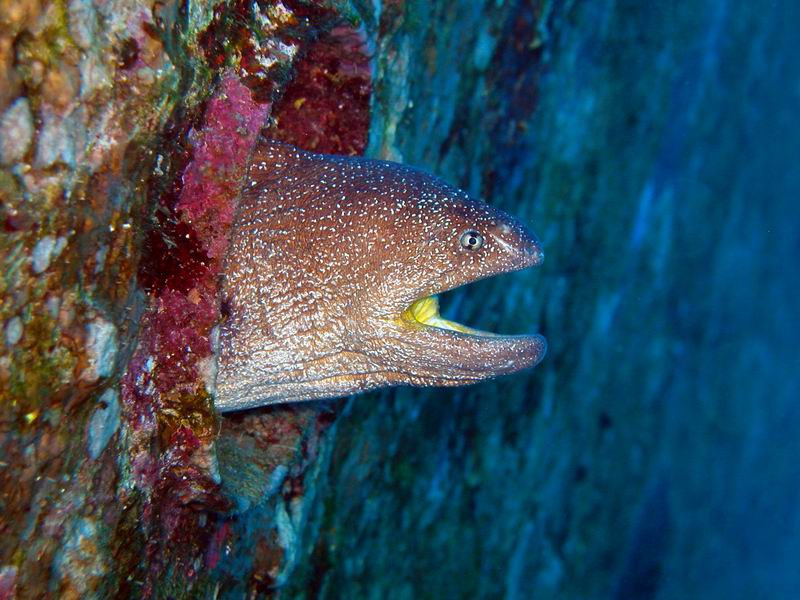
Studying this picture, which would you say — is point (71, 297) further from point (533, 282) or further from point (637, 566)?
point (637, 566)

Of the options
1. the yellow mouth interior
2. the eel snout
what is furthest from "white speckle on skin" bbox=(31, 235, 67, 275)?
the yellow mouth interior

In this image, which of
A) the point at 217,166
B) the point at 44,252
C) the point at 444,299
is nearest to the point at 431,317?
the point at 217,166

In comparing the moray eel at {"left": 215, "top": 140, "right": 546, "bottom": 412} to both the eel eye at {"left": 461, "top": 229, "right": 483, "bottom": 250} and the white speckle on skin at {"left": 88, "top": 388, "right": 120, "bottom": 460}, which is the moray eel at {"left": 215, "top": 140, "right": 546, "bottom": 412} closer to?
the eel eye at {"left": 461, "top": 229, "right": 483, "bottom": 250}

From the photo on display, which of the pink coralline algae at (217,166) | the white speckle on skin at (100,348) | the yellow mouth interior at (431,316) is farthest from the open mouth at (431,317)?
the white speckle on skin at (100,348)

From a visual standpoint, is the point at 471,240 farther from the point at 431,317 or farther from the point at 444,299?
the point at 444,299

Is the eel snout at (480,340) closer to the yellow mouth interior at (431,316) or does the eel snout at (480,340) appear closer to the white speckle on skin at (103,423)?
the yellow mouth interior at (431,316)

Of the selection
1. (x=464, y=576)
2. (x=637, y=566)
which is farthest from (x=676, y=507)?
(x=464, y=576)
